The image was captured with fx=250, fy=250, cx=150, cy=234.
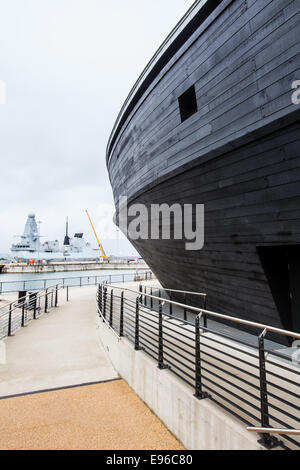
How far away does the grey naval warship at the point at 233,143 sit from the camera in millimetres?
3574

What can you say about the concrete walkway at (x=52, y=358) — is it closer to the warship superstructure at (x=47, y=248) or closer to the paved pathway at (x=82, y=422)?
the paved pathway at (x=82, y=422)

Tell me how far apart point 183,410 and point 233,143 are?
3927 millimetres

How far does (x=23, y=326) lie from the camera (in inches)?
344

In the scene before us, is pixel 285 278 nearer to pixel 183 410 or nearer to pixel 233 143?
pixel 233 143

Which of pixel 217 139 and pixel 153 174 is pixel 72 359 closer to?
pixel 153 174

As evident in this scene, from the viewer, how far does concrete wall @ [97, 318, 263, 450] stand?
2.33 metres

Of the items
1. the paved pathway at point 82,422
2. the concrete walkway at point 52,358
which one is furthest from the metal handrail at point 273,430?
the concrete walkway at point 52,358

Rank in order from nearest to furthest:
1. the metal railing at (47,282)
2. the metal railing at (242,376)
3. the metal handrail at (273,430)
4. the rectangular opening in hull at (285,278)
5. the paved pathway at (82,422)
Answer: the metal handrail at (273,430) → the metal railing at (242,376) → the paved pathway at (82,422) → the rectangular opening in hull at (285,278) → the metal railing at (47,282)

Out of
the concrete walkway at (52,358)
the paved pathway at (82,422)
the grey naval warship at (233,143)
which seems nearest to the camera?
the paved pathway at (82,422)

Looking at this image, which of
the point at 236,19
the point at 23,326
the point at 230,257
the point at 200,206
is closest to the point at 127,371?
the point at 230,257

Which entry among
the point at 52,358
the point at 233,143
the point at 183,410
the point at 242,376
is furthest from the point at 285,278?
the point at 52,358

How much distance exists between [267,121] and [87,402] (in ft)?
16.6

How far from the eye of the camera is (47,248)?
258ft

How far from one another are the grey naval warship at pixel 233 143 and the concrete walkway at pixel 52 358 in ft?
11.2
